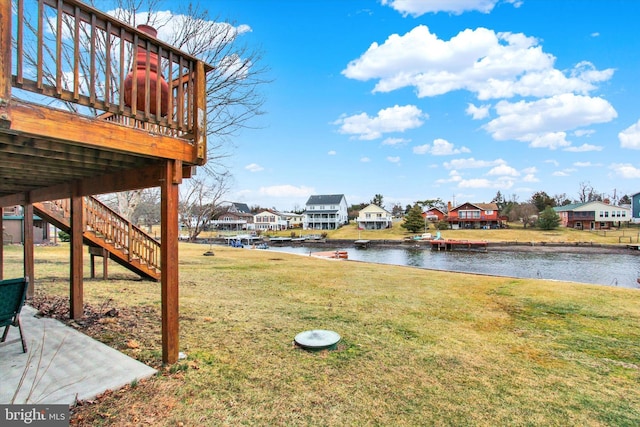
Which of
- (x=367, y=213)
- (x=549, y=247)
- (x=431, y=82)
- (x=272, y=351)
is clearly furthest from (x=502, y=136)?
(x=272, y=351)

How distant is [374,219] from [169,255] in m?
61.0

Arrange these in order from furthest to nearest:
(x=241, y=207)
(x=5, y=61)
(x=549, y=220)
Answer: (x=241, y=207)
(x=549, y=220)
(x=5, y=61)

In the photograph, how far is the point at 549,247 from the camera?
3906 cm

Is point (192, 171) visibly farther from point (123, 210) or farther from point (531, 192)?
point (531, 192)

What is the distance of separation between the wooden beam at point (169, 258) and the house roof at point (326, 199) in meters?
64.5

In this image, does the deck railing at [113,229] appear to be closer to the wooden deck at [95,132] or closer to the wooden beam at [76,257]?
the wooden deck at [95,132]

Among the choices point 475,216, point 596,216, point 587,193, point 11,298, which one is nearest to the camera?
point 11,298

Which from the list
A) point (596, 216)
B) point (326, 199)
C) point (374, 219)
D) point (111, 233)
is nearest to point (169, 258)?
point (111, 233)

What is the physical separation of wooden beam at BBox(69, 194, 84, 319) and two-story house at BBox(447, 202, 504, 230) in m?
60.1

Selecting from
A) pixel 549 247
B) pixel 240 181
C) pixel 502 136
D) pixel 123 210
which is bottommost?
pixel 549 247

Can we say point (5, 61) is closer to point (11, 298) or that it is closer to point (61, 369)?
point (11, 298)

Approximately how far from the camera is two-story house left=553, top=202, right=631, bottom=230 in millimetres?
51219

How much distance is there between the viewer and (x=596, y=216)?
51.7 m

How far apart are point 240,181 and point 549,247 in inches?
1457
